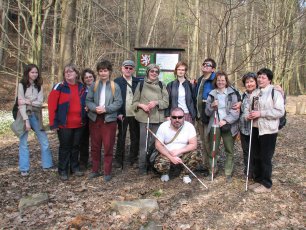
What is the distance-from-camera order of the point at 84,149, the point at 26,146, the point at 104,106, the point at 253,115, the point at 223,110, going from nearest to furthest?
the point at 253,115
the point at 223,110
the point at 104,106
the point at 26,146
the point at 84,149

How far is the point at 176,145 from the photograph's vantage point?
216 inches

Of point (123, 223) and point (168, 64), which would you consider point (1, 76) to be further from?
point (123, 223)

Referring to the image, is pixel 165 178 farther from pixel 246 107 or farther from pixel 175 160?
pixel 246 107

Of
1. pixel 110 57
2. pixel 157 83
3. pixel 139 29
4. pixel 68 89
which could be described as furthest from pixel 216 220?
pixel 110 57

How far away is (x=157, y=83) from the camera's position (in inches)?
229

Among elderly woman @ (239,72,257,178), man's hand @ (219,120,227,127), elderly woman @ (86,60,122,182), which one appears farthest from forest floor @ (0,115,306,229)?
man's hand @ (219,120,227,127)

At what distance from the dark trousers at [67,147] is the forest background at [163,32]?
353 cm

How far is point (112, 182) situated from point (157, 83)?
190 centimetres

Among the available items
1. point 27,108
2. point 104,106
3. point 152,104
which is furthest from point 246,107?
point 27,108

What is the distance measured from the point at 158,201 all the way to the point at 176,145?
1069 millimetres

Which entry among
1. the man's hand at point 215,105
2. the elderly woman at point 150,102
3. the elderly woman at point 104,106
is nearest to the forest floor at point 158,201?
the elderly woman at point 104,106

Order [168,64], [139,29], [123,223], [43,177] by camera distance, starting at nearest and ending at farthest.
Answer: [123,223], [43,177], [168,64], [139,29]

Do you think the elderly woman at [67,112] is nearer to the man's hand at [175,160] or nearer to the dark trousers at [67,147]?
the dark trousers at [67,147]

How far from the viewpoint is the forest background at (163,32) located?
8.23m
